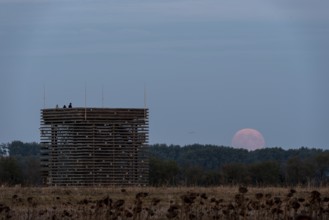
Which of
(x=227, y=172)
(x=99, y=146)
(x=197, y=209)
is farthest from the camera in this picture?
(x=227, y=172)

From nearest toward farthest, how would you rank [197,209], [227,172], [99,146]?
[197,209], [99,146], [227,172]

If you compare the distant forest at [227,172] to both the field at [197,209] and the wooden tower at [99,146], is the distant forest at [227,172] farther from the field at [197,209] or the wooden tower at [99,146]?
the field at [197,209]

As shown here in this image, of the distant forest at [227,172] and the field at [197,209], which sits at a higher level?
the distant forest at [227,172]

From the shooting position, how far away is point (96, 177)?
72.8 metres

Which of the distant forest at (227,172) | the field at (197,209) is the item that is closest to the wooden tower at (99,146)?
the distant forest at (227,172)

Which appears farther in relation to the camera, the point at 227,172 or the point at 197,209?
the point at 227,172

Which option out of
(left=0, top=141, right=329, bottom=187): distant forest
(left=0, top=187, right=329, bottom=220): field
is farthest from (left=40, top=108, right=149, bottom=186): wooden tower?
(left=0, top=187, right=329, bottom=220): field

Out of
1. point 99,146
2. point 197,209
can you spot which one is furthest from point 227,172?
point 197,209

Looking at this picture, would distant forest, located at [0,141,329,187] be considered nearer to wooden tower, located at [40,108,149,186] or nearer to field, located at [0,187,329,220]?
wooden tower, located at [40,108,149,186]

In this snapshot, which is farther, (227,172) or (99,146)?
(227,172)

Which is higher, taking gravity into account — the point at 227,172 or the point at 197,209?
the point at 227,172

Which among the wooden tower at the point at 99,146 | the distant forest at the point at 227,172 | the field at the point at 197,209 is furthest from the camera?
the distant forest at the point at 227,172

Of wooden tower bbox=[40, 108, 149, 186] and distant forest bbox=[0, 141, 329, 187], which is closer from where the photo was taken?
wooden tower bbox=[40, 108, 149, 186]

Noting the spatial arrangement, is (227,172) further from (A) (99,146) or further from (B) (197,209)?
(B) (197,209)
